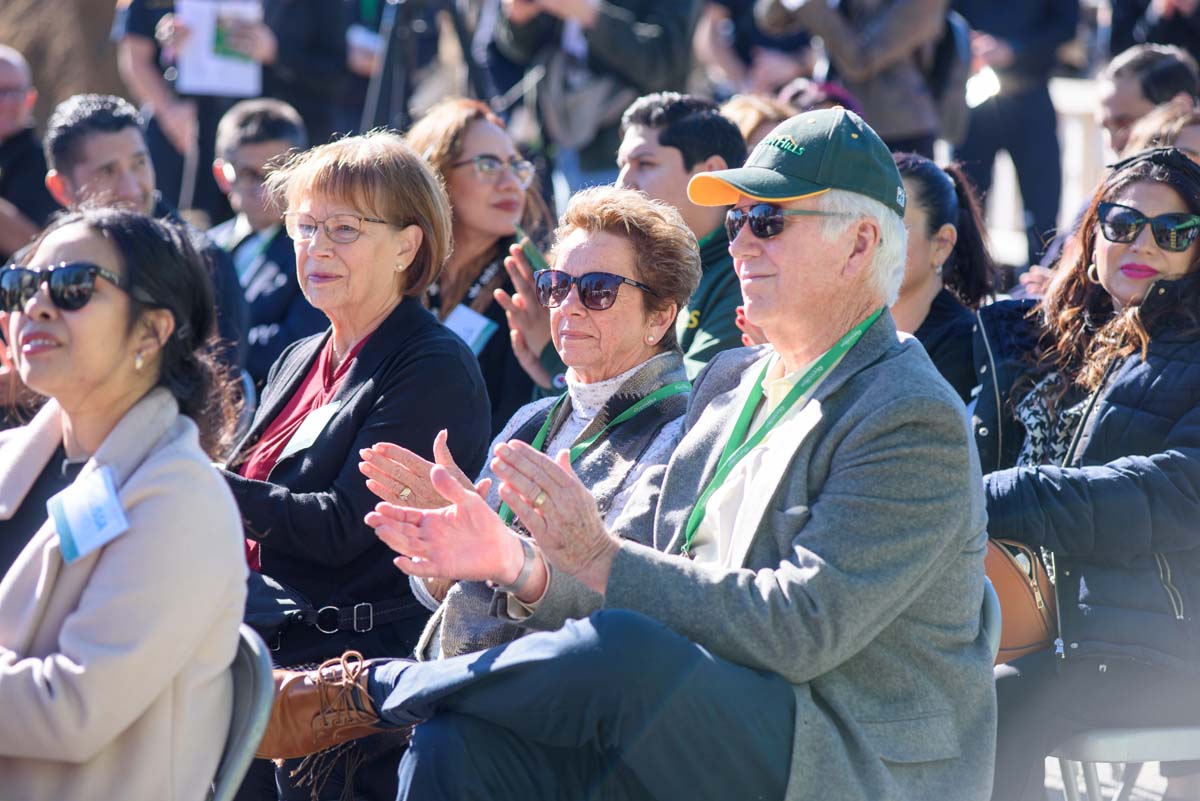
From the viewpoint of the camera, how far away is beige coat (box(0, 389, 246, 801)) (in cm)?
224

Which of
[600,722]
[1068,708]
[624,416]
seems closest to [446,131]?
[624,416]

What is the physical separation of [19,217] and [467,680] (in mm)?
4741

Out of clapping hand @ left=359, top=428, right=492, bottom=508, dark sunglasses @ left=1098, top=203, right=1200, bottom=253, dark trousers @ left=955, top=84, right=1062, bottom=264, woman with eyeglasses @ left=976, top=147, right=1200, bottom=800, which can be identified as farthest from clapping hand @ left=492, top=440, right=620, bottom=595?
dark trousers @ left=955, top=84, right=1062, bottom=264

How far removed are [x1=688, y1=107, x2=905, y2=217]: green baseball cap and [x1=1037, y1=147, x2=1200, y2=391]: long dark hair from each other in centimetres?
97

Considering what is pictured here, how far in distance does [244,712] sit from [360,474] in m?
1.05

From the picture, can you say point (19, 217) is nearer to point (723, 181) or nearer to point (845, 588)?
point (723, 181)

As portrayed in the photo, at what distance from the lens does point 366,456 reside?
121 inches

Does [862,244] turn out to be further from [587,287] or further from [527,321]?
[527,321]

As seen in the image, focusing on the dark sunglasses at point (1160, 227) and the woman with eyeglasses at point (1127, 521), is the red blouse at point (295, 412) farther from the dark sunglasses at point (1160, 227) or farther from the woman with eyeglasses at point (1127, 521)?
the dark sunglasses at point (1160, 227)

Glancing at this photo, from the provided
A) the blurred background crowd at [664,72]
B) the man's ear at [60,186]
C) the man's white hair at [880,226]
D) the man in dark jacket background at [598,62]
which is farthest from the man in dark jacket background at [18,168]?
the man's white hair at [880,226]

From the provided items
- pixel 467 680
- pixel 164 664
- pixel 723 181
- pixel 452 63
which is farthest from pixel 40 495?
pixel 452 63

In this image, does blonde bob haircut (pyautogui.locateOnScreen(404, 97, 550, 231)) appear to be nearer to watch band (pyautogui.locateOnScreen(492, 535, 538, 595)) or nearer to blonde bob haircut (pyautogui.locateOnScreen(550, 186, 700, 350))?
blonde bob haircut (pyautogui.locateOnScreen(550, 186, 700, 350))

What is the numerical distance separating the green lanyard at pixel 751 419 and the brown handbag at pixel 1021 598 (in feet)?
2.35

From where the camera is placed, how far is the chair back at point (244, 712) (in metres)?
2.45
